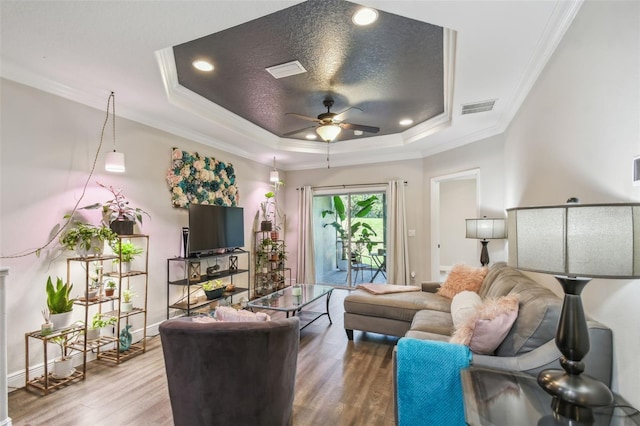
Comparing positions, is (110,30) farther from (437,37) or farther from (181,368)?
(437,37)

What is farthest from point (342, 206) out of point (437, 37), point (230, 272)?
point (437, 37)

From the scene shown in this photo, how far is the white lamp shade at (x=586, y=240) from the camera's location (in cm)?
103

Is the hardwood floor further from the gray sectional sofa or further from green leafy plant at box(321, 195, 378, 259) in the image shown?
green leafy plant at box(321, 195, 378, 259)

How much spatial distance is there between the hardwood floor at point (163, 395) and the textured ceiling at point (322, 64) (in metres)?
2.91

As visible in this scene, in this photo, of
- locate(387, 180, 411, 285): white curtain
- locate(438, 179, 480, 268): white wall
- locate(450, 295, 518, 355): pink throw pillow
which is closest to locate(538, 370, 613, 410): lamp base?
locate(450, 295, 518, 355): pink throw pillow

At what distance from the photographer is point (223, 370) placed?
1658 millimetres

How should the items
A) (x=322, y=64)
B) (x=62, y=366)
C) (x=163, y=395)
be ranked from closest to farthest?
(x=163, y=395) → (x=62, y=366) → (x=322, y=64)

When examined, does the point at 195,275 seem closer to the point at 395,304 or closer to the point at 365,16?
the point at 395,304

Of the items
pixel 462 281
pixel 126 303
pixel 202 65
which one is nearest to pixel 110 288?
pixel 126 303

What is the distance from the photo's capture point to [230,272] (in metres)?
4.79

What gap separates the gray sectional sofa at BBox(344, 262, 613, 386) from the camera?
143 centimetres

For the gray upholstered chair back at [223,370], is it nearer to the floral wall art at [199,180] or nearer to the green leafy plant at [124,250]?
the green leafy plant at [124,250]

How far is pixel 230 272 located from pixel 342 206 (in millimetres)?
2862

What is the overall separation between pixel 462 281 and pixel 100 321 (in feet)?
12.8
